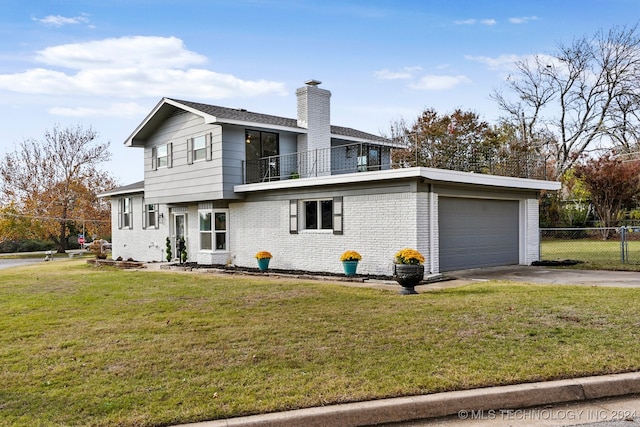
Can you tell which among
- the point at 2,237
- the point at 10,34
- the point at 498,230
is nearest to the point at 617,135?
the point at 498,230

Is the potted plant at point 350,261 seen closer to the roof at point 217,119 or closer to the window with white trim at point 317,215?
the window with white trim at point 317,215

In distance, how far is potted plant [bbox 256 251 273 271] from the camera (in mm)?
17078

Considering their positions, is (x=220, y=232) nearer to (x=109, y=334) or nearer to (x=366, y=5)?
(x=366, y=5)

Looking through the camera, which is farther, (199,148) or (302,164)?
(302,164)

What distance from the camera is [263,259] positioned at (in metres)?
17.1

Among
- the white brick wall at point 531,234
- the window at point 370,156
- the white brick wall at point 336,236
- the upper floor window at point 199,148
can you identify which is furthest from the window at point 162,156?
the white brick wall at point 531,234

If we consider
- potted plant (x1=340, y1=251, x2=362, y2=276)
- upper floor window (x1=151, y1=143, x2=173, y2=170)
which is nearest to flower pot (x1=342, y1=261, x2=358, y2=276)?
potted plant (x1=340, y1=251, x2=362, y2=276)

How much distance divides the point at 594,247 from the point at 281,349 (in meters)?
22.8

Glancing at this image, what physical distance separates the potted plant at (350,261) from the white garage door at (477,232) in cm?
255

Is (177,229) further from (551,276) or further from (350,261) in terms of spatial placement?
(551,276)

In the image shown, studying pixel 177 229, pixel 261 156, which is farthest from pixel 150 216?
pixel 261 156

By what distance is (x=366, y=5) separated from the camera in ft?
47.4

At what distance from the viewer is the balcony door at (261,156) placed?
1873 cm

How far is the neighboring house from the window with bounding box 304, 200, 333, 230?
31 millimetres
